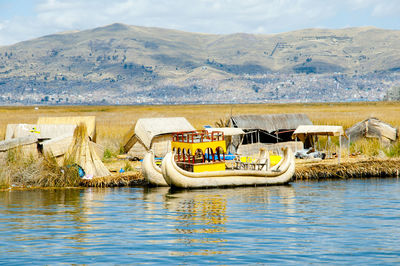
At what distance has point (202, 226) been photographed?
18125 mm

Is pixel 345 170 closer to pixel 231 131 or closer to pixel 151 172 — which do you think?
pixel 231 131

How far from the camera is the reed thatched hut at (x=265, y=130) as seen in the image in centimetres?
3684

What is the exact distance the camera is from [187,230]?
17.5 m

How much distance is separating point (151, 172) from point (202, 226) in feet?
30.0

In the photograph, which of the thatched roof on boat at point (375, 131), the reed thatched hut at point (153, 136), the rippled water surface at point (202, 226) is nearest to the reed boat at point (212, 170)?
the rippled water surface at point (202, 226)

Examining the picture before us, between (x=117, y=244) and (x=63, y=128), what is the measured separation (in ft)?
63.7

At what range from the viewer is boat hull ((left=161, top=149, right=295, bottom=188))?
25.6 metres

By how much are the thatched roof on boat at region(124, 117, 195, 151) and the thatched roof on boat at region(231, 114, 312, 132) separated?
379cm

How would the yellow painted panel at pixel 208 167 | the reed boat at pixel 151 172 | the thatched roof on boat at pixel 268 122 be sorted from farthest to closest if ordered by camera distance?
the thatched roof on boat at pixel 268 122 → the yellow painted panel at pixel 208 167 → the reed boat at pixel 151 172

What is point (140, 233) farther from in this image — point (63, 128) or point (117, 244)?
point (63, 128)

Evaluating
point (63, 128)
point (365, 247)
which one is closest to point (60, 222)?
point (365, 247)

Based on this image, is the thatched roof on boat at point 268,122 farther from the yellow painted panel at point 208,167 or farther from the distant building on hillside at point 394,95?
the distant building on hillside at point 394,95

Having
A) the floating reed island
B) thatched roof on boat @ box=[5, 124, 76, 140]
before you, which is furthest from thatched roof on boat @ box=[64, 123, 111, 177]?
the floating reed island

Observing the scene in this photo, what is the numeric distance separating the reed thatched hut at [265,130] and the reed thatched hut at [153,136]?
11.9ft
